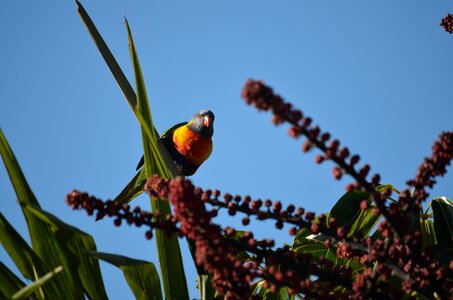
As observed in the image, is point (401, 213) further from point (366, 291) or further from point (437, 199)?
point (437, 199)

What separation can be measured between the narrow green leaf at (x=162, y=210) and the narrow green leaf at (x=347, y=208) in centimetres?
61

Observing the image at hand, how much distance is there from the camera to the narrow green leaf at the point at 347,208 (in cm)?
182

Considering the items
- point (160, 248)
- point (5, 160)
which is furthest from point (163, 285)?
point (5, 160)

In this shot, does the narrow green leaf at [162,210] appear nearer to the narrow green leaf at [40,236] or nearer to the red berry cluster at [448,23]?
the narrow green leaf at [40,236]

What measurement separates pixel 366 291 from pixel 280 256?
277 mm

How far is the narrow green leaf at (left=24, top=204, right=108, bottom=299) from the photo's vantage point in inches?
57.2

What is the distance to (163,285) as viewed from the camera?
5.07ft

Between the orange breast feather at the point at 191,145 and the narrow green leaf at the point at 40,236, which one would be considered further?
the orange breast feather at the point at 191,145

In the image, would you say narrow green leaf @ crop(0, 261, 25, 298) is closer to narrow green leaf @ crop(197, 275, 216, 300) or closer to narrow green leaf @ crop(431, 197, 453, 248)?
narrow green leaf @ crop(197, 275, 216, 300)

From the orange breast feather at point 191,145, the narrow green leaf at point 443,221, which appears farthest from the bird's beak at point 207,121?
the narrow green leaf at point 443,221

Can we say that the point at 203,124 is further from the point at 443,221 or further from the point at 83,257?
the point at 83,257

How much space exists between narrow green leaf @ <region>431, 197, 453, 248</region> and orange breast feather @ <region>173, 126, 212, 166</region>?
119 inches

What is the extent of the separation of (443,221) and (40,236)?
1374 mm

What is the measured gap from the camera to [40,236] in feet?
4.83
